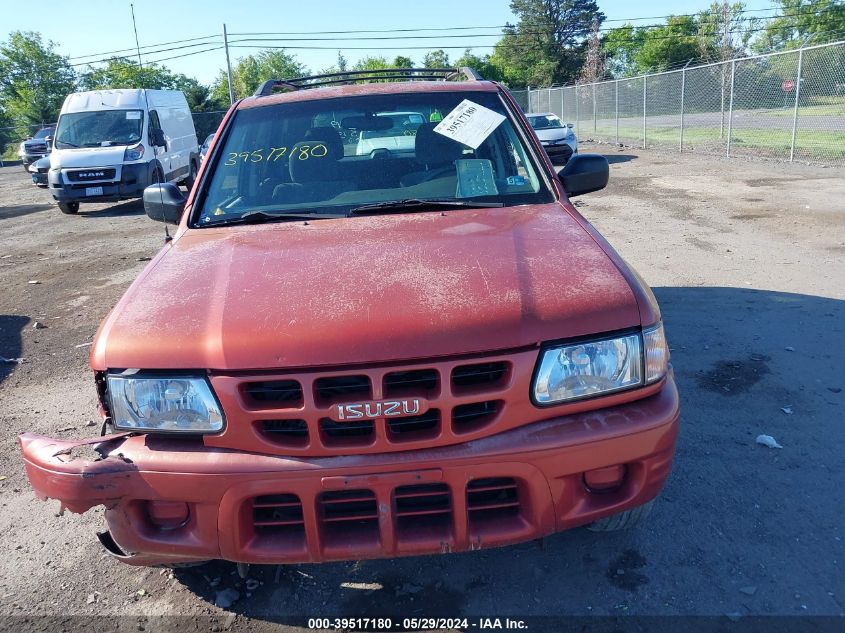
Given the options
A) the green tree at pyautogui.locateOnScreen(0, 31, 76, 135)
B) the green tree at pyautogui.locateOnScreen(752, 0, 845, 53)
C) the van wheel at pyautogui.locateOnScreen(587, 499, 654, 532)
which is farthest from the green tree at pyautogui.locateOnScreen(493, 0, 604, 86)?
the van wheel at pyautogui.locateOnScreen(587, 499, 654, 532)

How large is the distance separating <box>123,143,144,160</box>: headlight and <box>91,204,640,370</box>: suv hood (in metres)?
12.9

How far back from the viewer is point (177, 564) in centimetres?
246

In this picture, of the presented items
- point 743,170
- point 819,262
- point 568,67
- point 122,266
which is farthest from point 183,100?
point 568,67

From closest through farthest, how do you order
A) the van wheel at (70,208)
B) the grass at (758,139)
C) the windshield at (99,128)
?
the windshield at (99,128), the van wheel at (70,208), the grass at (758,139)

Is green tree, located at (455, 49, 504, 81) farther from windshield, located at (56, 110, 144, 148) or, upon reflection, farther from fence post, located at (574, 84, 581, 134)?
windshield, located at (56, 110, 144, 148)

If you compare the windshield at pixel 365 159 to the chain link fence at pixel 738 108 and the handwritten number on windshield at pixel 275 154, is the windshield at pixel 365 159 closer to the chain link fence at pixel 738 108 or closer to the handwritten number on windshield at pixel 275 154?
the handwritten number on windshield at pixel 275 154

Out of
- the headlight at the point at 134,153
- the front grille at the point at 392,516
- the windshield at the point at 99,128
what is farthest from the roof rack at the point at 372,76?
the windshield at the point at 99,128

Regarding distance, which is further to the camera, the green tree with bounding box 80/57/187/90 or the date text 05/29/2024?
the green tree with bounding box 80/57/187/90

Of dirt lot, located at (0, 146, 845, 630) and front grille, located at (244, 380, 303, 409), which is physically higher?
front grille, located at (244, 380, 303, 409)

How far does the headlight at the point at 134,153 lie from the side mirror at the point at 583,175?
1289cm

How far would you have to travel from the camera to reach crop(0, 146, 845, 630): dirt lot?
2.61 m

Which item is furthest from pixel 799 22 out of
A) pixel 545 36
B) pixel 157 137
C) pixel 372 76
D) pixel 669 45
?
pixel 372 76

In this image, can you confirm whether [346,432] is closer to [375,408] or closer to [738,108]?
[375,408]

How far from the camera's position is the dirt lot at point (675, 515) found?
8.56 ft
